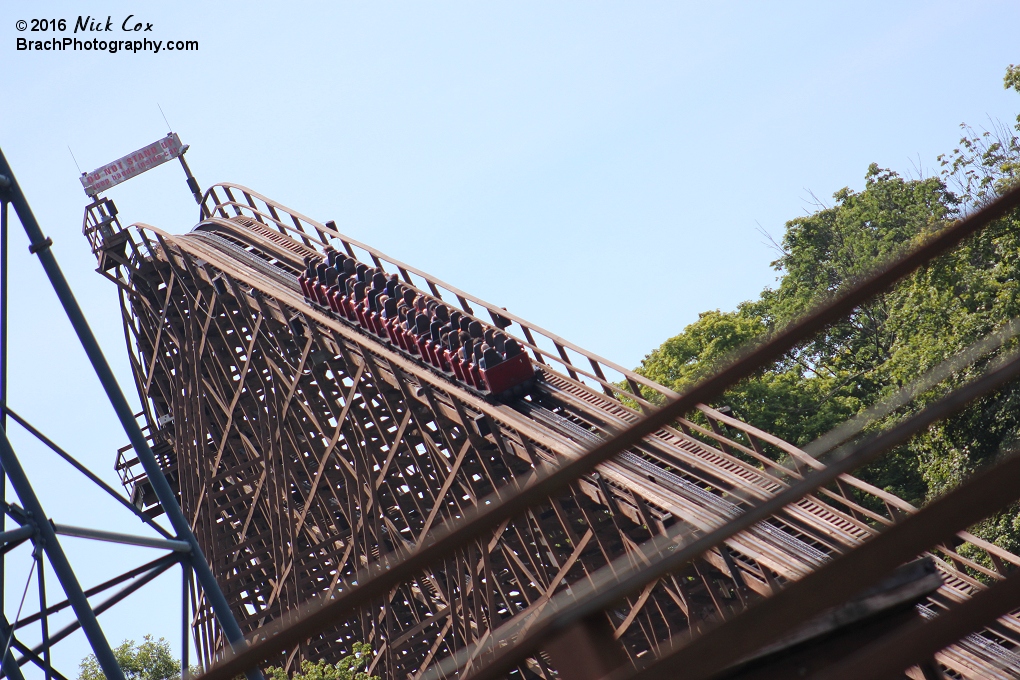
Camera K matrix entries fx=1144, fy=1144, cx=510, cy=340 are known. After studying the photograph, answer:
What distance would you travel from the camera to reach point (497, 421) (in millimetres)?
16859

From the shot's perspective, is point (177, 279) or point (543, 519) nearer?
point (543, 519)

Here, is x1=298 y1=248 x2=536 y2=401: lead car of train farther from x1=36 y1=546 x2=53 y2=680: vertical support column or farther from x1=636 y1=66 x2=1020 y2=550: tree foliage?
x1=36 y1=546 x2=53 y2=680: vertical support column

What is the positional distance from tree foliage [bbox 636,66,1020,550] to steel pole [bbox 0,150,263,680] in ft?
19.2

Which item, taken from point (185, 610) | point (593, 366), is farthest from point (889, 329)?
point (185, 610)

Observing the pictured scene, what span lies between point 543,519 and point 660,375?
2124 cm

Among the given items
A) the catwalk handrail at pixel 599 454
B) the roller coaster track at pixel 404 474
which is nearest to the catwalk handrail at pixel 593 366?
the roller coaster track at pixel 404 474

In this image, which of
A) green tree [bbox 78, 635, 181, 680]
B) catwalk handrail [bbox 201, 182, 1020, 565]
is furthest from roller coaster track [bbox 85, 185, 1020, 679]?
green tree [bbox 78, 635, 181, 680]

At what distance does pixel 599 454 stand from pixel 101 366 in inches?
234

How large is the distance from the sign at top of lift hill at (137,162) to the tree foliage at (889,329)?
15.5 meters

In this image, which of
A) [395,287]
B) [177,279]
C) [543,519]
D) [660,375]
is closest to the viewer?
[543,519]

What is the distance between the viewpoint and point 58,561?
22.9 ft

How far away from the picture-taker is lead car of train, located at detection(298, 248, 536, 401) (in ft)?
61.6

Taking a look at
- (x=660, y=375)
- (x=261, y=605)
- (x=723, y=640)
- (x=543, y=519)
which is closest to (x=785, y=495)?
(x=723, y=640)

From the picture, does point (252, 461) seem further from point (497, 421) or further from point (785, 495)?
point (785, 495)
